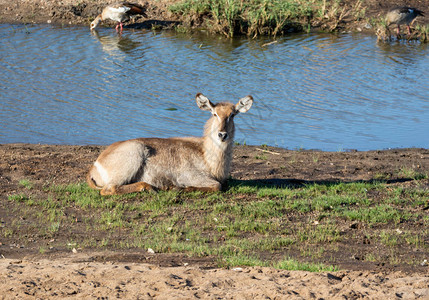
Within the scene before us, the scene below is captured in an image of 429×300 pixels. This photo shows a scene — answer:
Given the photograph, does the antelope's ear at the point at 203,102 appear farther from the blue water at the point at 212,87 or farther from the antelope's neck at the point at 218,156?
the blue water at the point at 212,87

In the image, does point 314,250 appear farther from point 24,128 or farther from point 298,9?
point 298,9

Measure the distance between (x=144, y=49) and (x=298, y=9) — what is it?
20.0 ft

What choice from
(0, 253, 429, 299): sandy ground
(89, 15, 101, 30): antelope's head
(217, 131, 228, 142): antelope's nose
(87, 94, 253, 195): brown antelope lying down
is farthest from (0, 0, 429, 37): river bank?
(0, 253, 429, 299): sandy ground

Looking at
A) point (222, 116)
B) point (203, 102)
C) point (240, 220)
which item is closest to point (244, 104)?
point (222, 116)

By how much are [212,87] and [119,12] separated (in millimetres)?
7457

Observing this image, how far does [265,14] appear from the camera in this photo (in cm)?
2055

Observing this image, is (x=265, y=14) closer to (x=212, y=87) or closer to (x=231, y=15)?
(x=231, y=15)

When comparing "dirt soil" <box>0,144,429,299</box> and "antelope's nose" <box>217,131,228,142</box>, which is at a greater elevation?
"antelope's nose" <box>217,131,228,142</box>

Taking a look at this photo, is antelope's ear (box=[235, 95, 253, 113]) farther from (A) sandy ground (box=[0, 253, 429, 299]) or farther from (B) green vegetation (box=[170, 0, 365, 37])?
(B) green vegetation (box=[170, 0, 365, 37])

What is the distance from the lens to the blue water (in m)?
12.6

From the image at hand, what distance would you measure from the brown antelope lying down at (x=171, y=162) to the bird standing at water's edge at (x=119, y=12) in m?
12.8

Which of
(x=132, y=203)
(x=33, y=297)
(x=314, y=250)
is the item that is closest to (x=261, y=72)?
(x=132, y=203)

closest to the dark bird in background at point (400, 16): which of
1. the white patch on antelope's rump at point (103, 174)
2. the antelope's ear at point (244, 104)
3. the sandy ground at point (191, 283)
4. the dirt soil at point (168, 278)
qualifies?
the antelope's ear at point (244, 104)

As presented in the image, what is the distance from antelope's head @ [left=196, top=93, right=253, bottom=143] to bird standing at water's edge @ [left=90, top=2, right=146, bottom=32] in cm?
1281
